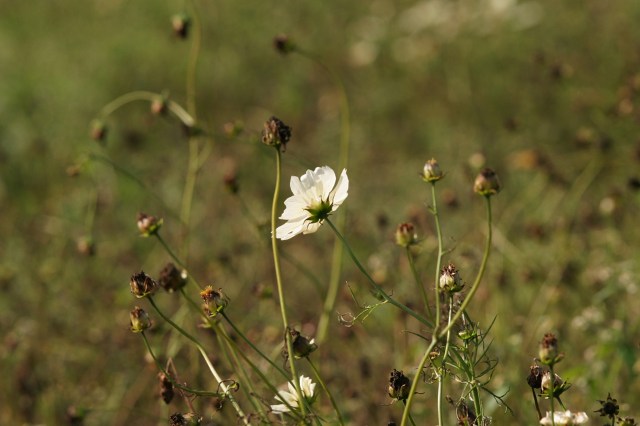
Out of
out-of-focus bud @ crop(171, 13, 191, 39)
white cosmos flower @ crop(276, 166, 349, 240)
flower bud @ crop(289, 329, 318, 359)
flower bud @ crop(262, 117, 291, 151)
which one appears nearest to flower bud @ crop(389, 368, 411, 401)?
flower bud @ crop(289, 329, 318, 359)

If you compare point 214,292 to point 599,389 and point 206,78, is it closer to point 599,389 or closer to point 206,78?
point 599,389

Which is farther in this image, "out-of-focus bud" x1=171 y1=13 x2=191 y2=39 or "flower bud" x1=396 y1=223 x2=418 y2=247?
"out-of-focus bud" x1=171 y1=13 x2=191 y2=39

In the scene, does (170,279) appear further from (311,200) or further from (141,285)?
(311,200)

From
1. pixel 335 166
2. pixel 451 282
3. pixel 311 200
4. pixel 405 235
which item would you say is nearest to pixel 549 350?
pixel 451 282

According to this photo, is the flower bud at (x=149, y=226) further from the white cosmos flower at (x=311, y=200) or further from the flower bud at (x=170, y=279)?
the white cosmos flower at (x=311, y=200)

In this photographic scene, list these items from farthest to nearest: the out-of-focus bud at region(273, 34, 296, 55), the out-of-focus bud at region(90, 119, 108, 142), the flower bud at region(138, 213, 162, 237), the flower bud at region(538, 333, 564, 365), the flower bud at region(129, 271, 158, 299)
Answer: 1. the out-of-focus bud at region(90, 119, 108, 142)
2. the out-of-focus bud at region(273, 34, 296, 55)
3. the flower bud at region(138, 213, 162, 237)
4. the flower bud at region(129, 271, 158, 299)
5. the flower bud at region(538, 333, 564, 365)

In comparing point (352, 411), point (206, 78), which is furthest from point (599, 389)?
point (206, 78)

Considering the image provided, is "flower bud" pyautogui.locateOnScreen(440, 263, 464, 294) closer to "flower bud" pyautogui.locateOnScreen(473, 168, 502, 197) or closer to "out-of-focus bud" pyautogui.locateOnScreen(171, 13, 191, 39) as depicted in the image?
"flower bud" pyautogui.locateOnScreen(473, 168, 502, 197)

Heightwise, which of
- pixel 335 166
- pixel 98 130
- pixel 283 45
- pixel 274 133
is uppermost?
pixel 335 166
